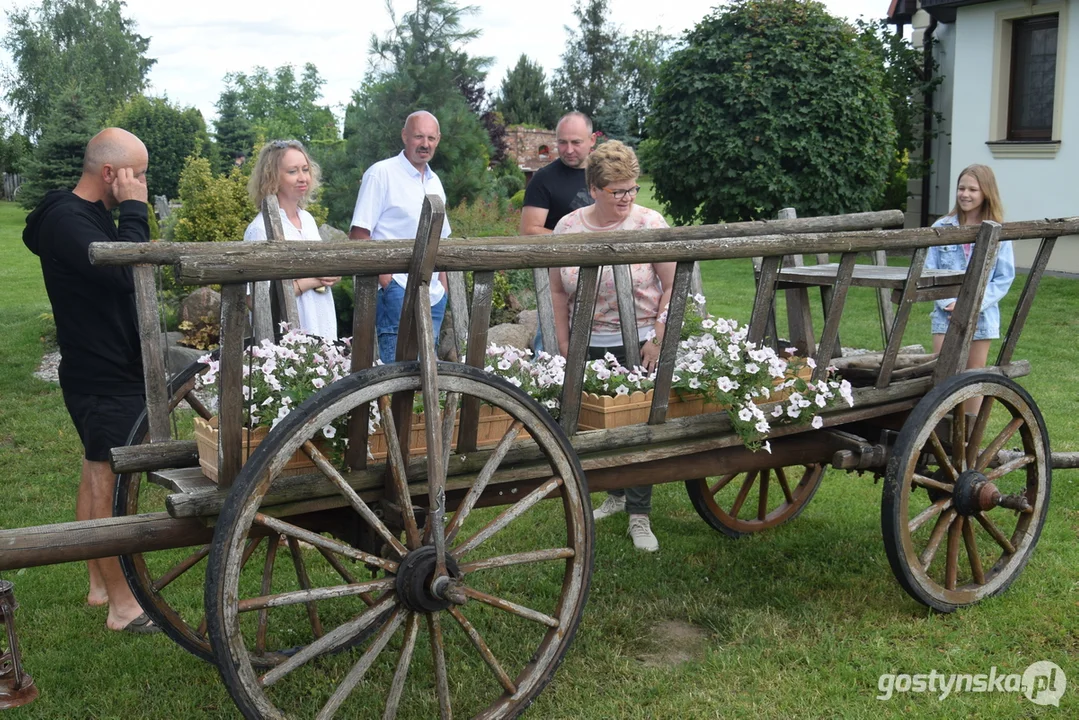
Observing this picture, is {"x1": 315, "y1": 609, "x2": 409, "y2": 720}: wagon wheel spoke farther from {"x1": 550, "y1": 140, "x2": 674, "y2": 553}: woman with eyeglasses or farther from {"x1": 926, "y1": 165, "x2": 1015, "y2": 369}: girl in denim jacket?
{"x1": 926, "y1": 165, "x2": 1015, "y2": 369}: girl in denim jacket

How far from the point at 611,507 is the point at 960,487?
6.28ft

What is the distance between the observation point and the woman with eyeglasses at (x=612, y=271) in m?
4.46

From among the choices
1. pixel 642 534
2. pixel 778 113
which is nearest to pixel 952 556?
pixel 642 534

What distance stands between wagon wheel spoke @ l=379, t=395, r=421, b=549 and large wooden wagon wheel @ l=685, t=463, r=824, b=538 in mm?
2213

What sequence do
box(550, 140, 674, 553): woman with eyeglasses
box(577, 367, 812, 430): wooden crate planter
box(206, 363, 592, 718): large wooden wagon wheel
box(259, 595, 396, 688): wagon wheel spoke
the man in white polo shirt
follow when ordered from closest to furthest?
box(206, 363, 592, 718): large wooden wagon wheel, box(259, 595, 396, 688): wagon wheel spoke, box(577, 367, 812, 430): wooden crate planter, box(550, 140, 674, 553): woman with eyeglasses, the man in white polo shirt

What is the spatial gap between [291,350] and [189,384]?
96 cm

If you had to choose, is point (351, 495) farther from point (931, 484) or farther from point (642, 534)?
point (642, 534)

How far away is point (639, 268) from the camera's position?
4.62 m

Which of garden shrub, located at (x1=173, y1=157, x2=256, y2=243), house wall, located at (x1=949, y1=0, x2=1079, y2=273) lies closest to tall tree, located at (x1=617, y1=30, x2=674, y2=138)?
house wall, located at (x1=949, y1=0, x2=1079, y2=273)

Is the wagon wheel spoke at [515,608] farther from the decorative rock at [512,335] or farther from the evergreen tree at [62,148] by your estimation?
the evergreen tree at [62,148]

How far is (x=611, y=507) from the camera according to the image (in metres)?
5.52

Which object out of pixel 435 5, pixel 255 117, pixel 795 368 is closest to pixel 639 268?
pixel 795 368

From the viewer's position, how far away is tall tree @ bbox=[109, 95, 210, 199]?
957 inches

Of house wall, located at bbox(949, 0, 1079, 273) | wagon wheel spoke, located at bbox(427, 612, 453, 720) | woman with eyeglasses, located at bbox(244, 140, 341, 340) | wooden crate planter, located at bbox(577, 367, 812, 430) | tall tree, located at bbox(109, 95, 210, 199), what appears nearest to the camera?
wagon wheel spoke, located at bbox(427, 612, 453, 720)
